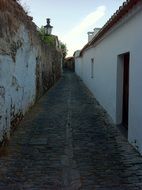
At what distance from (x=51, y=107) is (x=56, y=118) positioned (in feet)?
8.32

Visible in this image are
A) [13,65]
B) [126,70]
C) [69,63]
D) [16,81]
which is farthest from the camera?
[69,63]

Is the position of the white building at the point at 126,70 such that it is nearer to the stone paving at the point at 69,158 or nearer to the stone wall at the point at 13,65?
the stone paving at the point at 69,158

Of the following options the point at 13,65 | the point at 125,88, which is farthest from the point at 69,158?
the point at 125,88

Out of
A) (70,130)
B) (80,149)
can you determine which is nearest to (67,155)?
(80,149)

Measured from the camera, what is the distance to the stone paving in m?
5.13

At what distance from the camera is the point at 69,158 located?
6332 millimetres

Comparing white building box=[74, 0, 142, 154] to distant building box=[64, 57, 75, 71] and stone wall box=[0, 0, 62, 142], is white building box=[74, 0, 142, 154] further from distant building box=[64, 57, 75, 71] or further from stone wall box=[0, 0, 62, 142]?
distant building box=[64, 57, 75, 71]

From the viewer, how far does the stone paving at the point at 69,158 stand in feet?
16.8

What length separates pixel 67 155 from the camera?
6.52m

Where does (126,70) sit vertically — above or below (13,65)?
below

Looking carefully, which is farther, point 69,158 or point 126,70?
point 126,70

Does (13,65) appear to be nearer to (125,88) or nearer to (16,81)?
(16,81)

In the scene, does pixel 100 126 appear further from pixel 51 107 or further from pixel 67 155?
pixel 51 107

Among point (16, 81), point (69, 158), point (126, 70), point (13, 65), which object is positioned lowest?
point (69, 158)
